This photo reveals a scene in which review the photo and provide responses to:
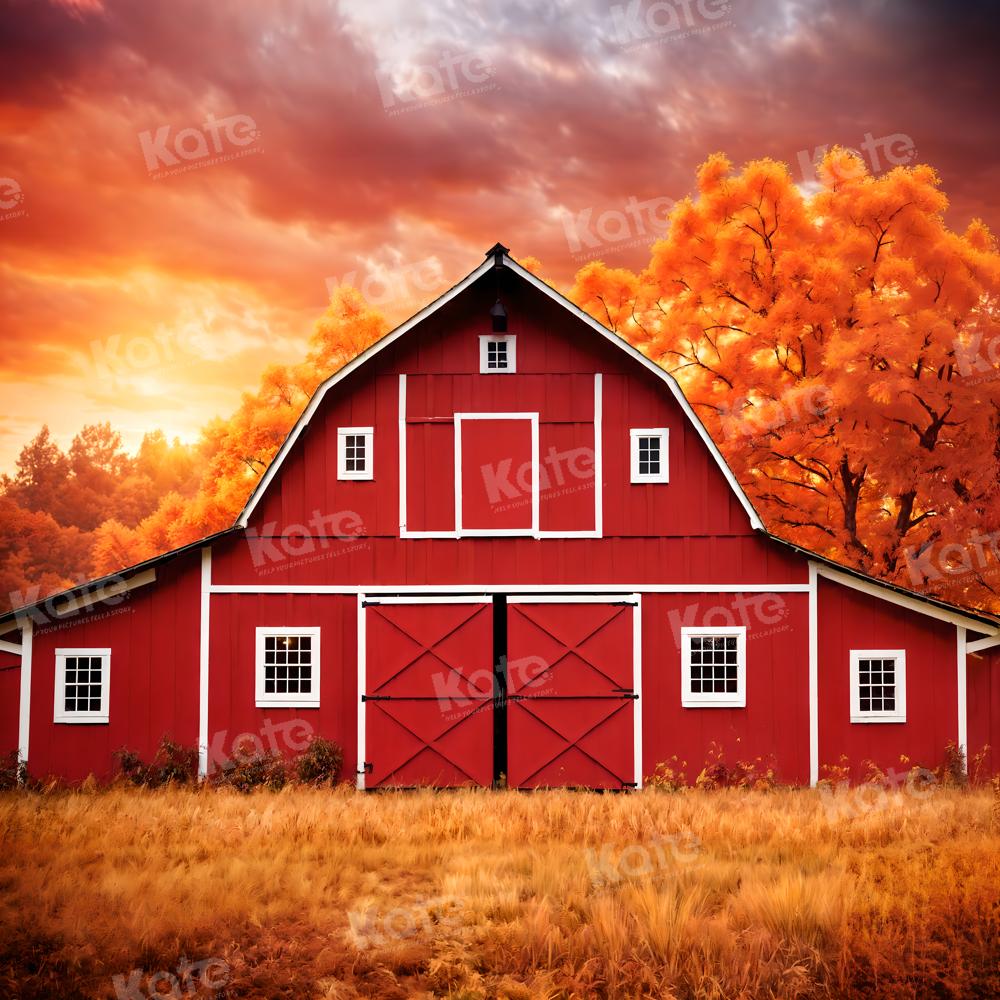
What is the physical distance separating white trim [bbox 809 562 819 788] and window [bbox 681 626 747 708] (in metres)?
1.05

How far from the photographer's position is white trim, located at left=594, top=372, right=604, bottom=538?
46.0 feet

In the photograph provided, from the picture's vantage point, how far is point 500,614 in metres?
14.3

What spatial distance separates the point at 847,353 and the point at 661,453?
4.98m

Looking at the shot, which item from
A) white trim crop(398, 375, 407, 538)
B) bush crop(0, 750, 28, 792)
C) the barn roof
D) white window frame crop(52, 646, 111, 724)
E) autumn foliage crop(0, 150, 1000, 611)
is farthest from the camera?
autumn foliage crop(0, 150, 1000, 611)

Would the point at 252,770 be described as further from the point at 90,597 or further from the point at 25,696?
A: the point at 25,696

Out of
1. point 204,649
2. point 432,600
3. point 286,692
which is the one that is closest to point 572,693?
point 432,600

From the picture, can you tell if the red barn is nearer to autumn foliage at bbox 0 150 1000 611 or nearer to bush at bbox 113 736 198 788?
bush at bbox 113 736 198 788

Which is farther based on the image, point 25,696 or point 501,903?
point 25,696

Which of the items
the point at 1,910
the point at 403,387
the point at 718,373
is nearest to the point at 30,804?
the point at 1,910

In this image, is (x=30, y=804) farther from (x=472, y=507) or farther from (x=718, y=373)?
(x=718, y=373)

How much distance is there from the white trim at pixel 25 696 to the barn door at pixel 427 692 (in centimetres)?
526

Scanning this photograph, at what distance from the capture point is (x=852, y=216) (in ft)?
61.8

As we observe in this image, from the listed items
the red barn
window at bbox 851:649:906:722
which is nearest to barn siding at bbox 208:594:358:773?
the red barn

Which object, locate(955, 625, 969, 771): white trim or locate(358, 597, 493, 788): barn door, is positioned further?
locate(358, 597, 493, 788): barn door
